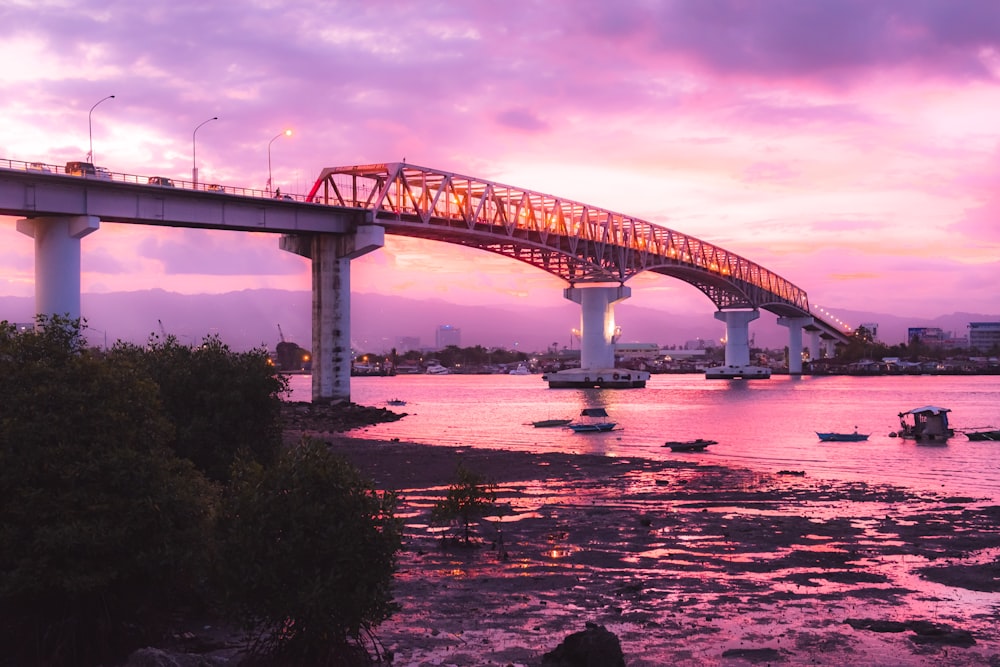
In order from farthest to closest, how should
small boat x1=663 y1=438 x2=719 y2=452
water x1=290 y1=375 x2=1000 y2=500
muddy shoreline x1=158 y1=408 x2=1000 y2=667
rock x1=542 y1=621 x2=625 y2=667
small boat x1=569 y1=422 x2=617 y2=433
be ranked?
1. small boat x1=569 y1=422 x2=617 y2=433
2. small boat x1=663 y1=438 x2=719 y2=452
3. water x1=290 y1=375 x2=1000 y2=500
4. muddy shoreline x1=158 y1=408 x2=1000 y2=667
5. rock x1=542 y1=621 x2=625 y2=667

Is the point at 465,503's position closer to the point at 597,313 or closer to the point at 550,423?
the point at 550,423

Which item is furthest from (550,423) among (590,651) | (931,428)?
(590,651)

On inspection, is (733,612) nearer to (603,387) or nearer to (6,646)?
(6,646)

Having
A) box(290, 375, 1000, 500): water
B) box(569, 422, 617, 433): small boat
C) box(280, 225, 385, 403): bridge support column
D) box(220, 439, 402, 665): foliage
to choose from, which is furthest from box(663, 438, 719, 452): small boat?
box(220, 439, 402, 665): foliage

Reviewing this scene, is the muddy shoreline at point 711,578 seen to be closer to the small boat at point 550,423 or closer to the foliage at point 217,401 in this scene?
the foliage at point 217,401

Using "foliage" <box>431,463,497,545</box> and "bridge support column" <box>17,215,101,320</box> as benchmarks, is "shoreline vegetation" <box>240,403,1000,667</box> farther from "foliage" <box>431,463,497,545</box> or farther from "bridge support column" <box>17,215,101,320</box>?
"bridge support column" <box>17,215,101,320</box>

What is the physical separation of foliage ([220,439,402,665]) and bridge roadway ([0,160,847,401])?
1773 inches

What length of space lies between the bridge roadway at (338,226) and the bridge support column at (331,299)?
0.08m

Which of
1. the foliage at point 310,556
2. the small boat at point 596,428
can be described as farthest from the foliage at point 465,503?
the small boat at point 596,428

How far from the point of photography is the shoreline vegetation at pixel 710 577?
50.0 feet

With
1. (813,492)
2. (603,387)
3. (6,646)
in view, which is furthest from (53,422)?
(603,387)

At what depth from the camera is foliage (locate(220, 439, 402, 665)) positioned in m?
12.3

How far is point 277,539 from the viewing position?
1262 cm

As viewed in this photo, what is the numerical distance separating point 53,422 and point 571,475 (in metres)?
28.5
